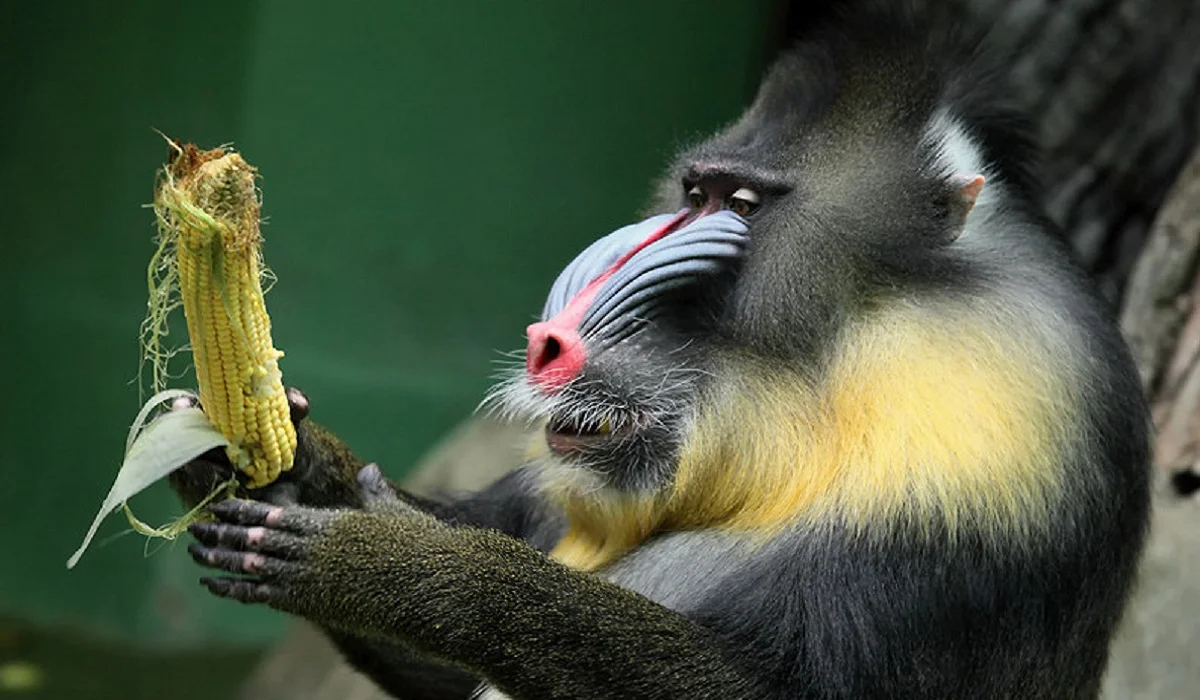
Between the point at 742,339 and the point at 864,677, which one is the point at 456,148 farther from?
the point at 864,677

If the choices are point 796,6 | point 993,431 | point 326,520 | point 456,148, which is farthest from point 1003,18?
point 326,520

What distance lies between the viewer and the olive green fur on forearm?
8.27 ft

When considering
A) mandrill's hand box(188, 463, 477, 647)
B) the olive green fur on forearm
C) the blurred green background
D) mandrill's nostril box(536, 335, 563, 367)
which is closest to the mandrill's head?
mandrill's nostril box(536, 335, 563, 367)

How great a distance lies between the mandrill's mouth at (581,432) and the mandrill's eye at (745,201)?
48 centimetres

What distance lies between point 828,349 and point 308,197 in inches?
130

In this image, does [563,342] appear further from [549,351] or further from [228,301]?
[228,301]

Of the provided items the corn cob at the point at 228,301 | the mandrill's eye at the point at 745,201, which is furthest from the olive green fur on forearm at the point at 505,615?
the mandrill's eye at the point at 745,201

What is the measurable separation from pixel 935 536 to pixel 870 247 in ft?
1.84

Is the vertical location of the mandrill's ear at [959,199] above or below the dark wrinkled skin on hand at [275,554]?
above

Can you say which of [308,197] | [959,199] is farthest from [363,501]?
[308,197]

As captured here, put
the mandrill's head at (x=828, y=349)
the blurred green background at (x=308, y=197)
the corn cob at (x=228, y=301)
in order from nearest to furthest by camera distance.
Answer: the corn cob at (x=228, y=301)
the mandrill's head at (x=828, y=349)
the blurred green background at (x=308, y=197)

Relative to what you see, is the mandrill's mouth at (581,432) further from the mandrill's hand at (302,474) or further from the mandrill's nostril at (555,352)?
the mandrill's hand at (302,474)

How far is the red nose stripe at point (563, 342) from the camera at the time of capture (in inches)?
109

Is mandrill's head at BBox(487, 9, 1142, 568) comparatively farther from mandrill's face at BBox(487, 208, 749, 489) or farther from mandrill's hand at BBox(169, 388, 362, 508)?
mandrill's hand at BBox(169, 388, 362, 508)
